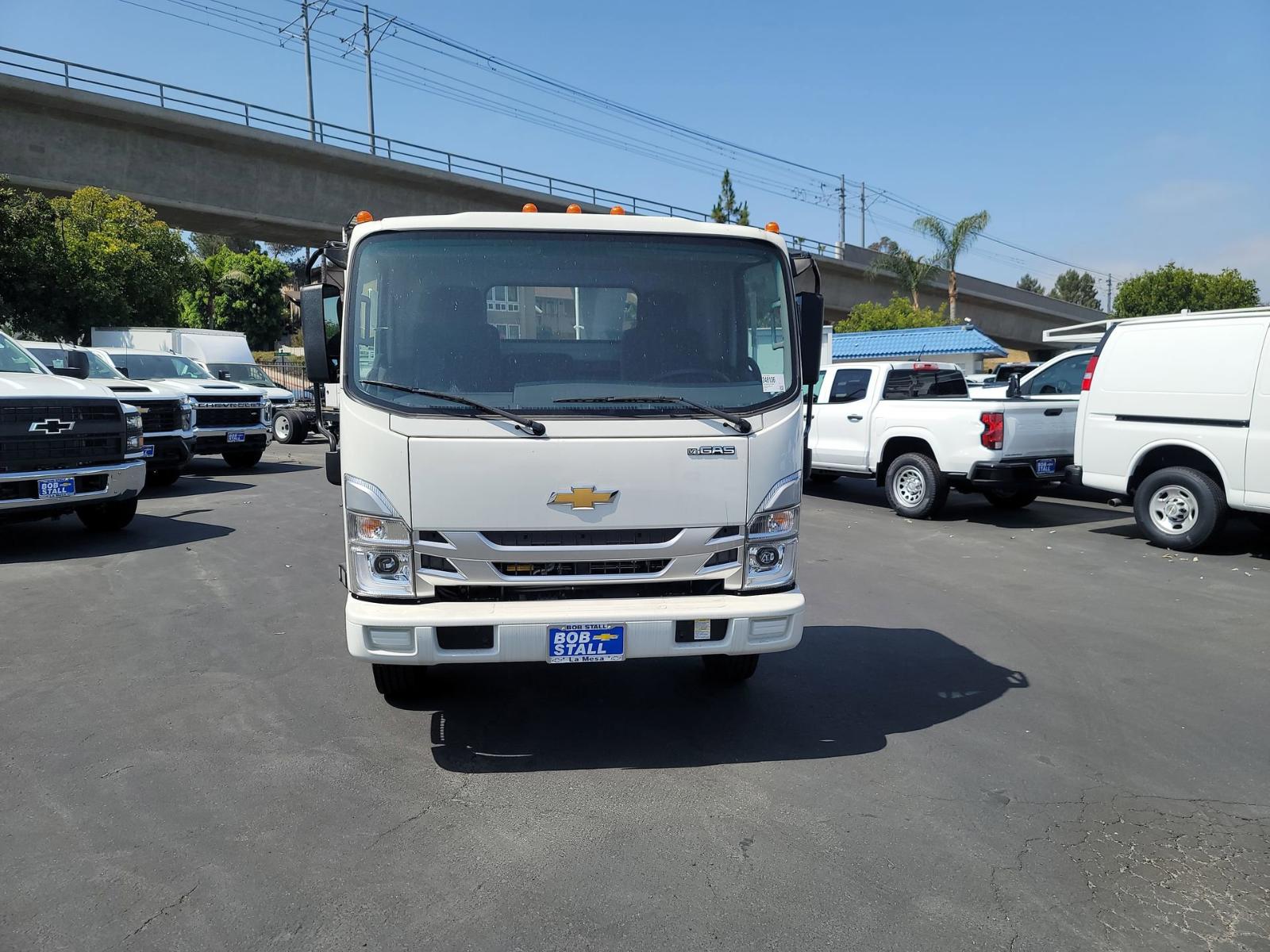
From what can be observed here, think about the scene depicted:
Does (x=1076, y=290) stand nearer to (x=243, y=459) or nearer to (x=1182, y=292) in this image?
(x=1182, y=292)

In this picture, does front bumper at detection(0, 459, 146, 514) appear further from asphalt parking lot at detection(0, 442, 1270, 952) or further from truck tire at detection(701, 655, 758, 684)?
truck tire at detection(701, 655, 758, 684)

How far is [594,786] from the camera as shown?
3.90 metres

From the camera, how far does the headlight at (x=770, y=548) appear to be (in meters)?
4.16

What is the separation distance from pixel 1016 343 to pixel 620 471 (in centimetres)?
6565

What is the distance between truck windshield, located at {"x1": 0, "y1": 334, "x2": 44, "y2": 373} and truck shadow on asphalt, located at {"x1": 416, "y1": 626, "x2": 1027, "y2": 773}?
6.57 m

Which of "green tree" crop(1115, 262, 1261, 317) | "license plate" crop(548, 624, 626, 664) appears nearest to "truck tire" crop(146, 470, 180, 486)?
"license plate" crop(548, 624, 626, 664)

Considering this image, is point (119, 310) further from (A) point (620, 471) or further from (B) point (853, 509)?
(A) point (620, 471)

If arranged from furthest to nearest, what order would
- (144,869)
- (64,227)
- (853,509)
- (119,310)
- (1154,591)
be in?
(119,310), (64,227), (853,509), (1154,591), (144,869)

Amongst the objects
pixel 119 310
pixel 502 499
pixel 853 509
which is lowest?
pixel 853 509

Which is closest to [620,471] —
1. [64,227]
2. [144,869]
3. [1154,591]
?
[144,869]

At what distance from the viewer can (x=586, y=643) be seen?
3.89 metres

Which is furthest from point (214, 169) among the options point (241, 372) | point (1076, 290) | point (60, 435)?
point (1076, 290)

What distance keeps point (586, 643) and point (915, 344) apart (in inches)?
1358

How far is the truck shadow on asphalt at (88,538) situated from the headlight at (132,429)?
38.3 inches
